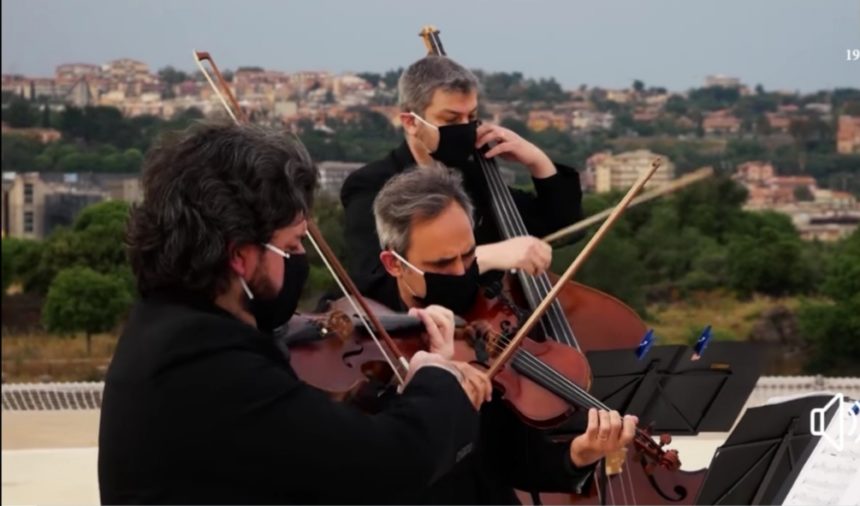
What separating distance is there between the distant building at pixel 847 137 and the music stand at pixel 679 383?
26.9ft

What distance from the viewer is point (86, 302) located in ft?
37.1

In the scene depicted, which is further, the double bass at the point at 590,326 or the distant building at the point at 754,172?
the distant building at the point at 754,172

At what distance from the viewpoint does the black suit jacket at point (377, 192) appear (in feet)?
10.4

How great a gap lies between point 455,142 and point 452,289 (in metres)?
0.70

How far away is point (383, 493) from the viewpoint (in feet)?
5.29

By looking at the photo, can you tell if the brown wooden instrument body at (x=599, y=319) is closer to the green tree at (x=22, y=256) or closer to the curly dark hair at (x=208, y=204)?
the curly dark hair at (x=208, y=204)

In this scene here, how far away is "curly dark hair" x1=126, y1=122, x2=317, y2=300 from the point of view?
1627 mm

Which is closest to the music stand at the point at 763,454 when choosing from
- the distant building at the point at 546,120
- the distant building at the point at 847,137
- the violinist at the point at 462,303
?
the violinist at the point at 462,303

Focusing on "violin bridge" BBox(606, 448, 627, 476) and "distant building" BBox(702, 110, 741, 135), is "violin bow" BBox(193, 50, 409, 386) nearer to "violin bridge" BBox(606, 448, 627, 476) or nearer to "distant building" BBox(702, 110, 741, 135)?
"violin bridge" BBox(606, 448, 627, 476)

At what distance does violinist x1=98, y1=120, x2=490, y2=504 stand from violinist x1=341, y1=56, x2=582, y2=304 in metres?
1.46

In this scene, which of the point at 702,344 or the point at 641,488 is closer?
the point at 702,344

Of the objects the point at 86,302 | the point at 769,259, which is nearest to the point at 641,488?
the point at 769,259

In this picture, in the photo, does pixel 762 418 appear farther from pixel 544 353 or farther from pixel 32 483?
pixel 32 483

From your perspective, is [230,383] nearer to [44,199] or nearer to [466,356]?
[466,356]
